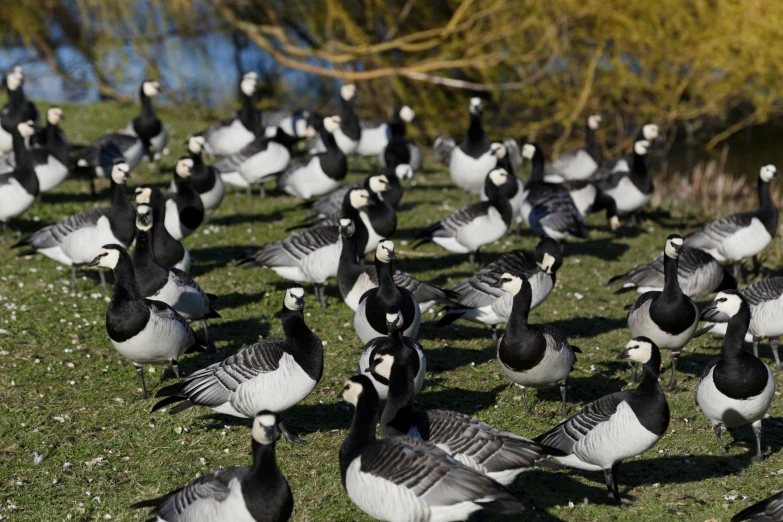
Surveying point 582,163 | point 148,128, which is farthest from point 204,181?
point 582,163

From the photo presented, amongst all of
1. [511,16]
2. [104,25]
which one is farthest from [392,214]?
[104,25]

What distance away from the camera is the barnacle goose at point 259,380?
8.16 metres

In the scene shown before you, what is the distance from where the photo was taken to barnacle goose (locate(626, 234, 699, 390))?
975 centimetres

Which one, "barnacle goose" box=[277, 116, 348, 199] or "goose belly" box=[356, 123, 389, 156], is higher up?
"barnacle goose" box=[277, 116, 348, 199]

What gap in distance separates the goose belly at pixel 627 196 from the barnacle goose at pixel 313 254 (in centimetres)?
619

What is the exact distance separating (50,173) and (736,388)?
12200mm

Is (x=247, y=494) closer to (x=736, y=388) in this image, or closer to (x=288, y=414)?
(x=288, y=414)

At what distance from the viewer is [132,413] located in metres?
9.21

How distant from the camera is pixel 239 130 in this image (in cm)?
1970

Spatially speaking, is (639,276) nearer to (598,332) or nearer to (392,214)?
(598,332)

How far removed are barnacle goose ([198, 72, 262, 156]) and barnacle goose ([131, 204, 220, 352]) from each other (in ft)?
28.6

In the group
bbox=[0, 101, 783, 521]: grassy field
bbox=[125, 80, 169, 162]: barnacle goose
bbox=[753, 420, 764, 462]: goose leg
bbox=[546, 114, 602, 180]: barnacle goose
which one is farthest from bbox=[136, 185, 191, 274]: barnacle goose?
bbox=[546, 114, 602, 180]: barnacle goose

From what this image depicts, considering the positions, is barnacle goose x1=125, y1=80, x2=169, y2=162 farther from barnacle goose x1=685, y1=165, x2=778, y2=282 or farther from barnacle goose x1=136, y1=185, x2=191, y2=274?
barnacle goose x1=685, y1=165, x2=778, y2=282

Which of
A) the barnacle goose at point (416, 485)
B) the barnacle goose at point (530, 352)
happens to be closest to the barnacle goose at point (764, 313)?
the barnacle goose at point (530, 352)
